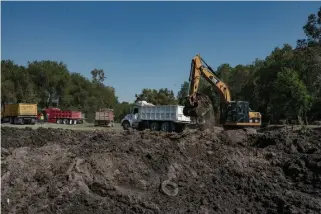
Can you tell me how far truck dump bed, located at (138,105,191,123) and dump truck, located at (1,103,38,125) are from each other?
17.3 metres

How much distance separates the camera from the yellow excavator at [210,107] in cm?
1838

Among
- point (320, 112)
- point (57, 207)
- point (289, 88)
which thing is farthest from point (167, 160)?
point (320, 112)

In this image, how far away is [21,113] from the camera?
41500 millimetres

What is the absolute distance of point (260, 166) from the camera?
1019cm

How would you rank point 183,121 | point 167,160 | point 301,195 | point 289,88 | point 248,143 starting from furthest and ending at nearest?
point 289,88, point 183,121, point 248,143, point 167,160, point 301,195

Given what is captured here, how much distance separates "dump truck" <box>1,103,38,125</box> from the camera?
41.5 m

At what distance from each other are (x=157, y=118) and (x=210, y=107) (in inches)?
414

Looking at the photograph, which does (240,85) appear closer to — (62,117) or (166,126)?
(62,117)

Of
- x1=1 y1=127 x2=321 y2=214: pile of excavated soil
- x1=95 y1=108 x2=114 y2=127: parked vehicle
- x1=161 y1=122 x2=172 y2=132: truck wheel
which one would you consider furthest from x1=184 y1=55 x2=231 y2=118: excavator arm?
x1=95 y1=108 x2=114 y2=127: parked vehicle

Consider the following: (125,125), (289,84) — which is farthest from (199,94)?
(289,84)

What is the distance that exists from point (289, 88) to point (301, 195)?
26.2 m

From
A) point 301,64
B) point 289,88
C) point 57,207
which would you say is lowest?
point 57,207

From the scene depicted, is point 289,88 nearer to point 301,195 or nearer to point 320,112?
point 320,112

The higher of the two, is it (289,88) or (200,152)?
(289,88)
